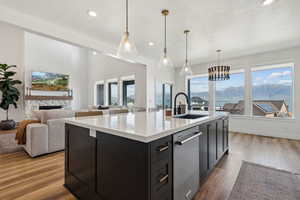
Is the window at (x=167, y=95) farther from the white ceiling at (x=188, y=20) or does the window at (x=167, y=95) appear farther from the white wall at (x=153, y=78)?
the white ceiling at (x=188, y=20)

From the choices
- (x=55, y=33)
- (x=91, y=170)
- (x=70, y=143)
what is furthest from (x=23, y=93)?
(x=91, y=170)

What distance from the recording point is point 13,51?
5.90 m

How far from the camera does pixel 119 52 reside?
6.84ft

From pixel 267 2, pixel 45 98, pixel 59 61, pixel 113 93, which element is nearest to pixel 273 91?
pixel 267 2

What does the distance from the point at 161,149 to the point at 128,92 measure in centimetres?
565

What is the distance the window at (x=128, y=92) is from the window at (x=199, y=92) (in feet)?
8.44

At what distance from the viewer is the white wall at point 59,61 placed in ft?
Answer: 21.2

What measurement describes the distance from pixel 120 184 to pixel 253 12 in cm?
327

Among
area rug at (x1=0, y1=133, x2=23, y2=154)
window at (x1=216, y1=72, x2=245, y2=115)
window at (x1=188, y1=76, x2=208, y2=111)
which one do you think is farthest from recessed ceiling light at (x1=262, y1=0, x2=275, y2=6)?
area rug at (x1=0, y1=133, x2=23, y2=154)

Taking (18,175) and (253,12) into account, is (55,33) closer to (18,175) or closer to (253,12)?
(18,175)

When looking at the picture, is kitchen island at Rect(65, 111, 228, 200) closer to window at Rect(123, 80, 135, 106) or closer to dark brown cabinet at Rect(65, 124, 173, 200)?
dark brown cabinet at Rect(65, 124, 173, 200)

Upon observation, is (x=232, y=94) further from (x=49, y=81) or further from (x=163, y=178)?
(x=49, y=81)

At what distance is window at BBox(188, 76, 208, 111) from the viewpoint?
5770 mm

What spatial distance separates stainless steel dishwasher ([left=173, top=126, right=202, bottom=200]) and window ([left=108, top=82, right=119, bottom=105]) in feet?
19.1
